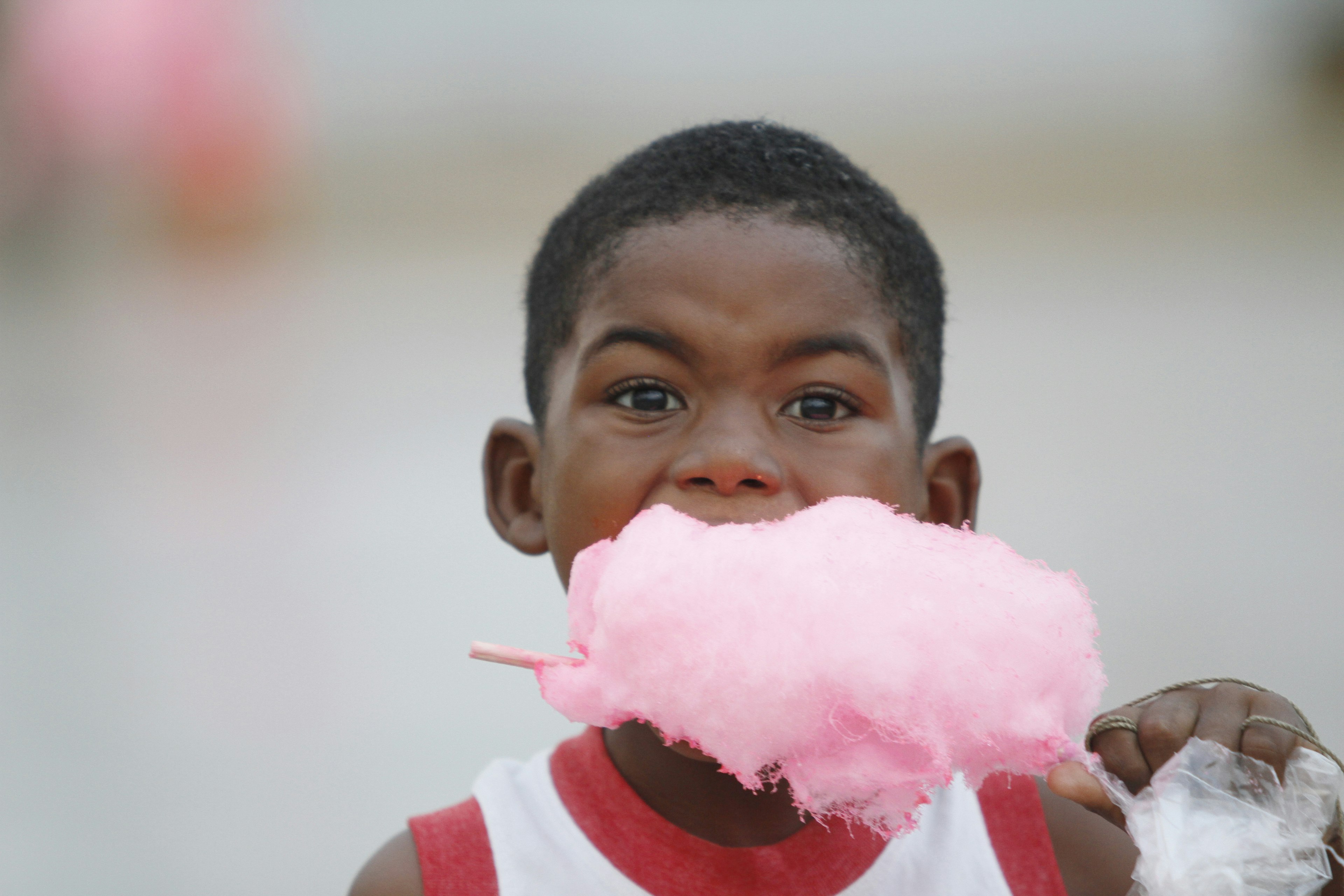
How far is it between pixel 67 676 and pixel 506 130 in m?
2.37

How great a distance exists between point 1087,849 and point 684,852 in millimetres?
421

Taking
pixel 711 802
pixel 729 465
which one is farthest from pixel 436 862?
pixel 729 465

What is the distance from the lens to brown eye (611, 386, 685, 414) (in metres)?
1.12

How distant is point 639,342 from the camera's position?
111 cm

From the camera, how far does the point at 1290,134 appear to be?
167 inches

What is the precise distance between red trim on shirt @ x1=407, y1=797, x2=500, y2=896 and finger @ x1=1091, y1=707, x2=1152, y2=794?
0.61 metres

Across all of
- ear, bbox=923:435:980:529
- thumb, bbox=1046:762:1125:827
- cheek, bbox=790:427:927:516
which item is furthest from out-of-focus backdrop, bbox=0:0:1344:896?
thumb, bbox=1046:762:1125:827

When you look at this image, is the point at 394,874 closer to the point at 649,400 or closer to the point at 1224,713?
the point at 649,400

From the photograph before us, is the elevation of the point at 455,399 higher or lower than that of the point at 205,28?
lower

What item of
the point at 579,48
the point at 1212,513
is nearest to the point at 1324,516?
the point at 1212,513

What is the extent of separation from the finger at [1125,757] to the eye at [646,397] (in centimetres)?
48

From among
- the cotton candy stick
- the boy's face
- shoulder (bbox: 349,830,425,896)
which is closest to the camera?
the cotton candy stick

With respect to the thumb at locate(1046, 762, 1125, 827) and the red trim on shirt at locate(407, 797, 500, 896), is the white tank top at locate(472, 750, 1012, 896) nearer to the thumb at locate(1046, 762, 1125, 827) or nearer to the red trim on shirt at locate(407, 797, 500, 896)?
the red trim on shirt at locate(407, 797, 500, 896)

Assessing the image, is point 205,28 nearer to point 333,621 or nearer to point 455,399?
point 455,399
